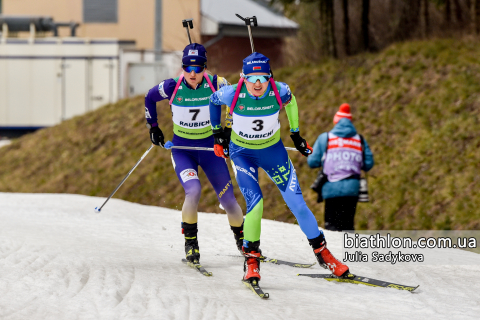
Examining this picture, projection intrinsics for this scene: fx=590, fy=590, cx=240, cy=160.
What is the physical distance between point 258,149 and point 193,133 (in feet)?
3.86

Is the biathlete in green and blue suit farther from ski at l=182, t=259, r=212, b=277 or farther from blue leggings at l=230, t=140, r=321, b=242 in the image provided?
ski at l=182, t=259, r=212, b=277

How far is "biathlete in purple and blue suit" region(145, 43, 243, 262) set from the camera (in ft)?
21.2

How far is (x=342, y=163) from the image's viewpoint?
859 cm

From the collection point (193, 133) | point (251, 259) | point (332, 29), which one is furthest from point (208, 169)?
point (332, 29)

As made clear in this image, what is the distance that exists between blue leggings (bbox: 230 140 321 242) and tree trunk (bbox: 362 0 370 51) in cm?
1136

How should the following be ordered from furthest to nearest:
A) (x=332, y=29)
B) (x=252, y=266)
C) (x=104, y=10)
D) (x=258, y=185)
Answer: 1. (x=104, y=10)
2. (x=332, y=29)
3. (x=258, y=185)
4. (x=252, y=266)

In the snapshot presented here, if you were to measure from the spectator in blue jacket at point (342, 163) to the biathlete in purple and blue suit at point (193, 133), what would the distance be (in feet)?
7.58

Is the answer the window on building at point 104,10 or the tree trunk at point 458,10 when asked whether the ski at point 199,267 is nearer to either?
the tree trunk at point 458,10

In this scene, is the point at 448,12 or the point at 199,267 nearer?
the point at 199,267

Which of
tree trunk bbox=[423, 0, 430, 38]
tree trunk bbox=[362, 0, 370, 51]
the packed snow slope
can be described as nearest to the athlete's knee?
the packed snow slope

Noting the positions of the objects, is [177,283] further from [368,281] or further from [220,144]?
[368,281]

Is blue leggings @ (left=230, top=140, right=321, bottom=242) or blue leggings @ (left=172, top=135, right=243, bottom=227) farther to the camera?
blue leggings @ (left=172, top=135, right=243, bottom=227)

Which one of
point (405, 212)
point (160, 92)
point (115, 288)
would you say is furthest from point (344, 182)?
point (115, 288)

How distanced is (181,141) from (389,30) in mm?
11013
